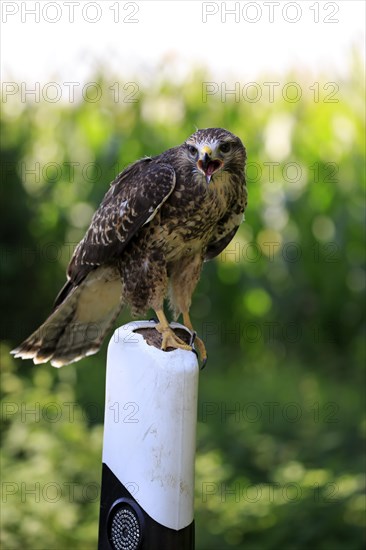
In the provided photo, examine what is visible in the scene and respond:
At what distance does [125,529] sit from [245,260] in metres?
4.06

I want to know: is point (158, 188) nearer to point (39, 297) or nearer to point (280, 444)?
point (280, 444)

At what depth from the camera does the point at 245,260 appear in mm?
6367

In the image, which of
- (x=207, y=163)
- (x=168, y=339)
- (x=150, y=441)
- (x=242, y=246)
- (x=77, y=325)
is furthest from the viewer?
(x=242, y=246)

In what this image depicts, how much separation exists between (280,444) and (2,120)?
11.2 feet

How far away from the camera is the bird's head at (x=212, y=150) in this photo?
3.06 metres

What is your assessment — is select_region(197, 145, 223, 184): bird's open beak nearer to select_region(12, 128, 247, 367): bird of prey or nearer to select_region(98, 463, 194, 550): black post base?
select_region(12, 128, 247, 367): bird of prey

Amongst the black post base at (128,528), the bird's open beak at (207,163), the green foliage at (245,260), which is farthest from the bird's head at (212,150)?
the green foliage at (245,260)

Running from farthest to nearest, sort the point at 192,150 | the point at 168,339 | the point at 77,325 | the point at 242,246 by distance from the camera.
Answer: the point at 242,246 → the point at 77,325 → the point at 192,150 → the point at 168,339

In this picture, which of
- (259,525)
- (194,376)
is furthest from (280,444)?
(194,376)

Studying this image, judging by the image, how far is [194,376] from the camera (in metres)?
2.39

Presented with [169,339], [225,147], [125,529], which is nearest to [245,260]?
[225,147]

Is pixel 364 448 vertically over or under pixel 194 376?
under

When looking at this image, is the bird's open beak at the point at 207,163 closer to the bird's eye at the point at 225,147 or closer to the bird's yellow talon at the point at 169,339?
the bird's eye at the point at 225,147

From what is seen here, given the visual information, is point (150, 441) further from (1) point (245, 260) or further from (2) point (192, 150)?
(1) point (245, 260)
